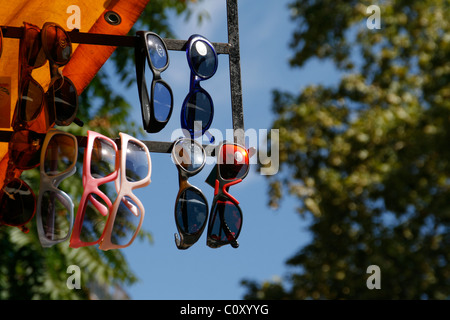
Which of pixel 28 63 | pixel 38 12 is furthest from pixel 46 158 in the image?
pixel 38 12

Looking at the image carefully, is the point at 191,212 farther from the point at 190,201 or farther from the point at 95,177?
the point at 95,177

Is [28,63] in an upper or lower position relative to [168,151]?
upper

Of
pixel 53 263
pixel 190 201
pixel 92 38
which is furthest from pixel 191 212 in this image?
pixel 53 263

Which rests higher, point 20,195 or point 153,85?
point 153,85

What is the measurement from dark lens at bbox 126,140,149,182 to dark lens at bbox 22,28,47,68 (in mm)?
386

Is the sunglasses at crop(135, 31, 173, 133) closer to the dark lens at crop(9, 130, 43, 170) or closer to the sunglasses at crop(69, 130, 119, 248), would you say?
the sunglasses at crop(69, 130, 119, 248)

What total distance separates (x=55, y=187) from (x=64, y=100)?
28 centimetres

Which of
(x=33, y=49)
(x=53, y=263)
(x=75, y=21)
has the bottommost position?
(x=53, y=263)

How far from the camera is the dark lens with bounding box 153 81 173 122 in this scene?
6.05 feet

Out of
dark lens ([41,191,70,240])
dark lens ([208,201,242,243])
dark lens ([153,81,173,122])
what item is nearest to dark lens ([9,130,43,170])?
dark lens ([41,191,70,240])

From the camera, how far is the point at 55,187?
5.43 feet

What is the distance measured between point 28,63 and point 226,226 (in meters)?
0.79
